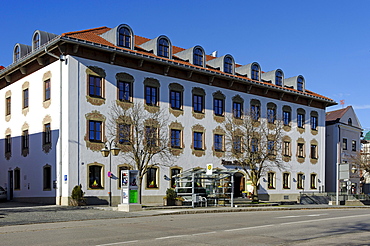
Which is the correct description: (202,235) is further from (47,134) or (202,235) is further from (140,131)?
(47,134)

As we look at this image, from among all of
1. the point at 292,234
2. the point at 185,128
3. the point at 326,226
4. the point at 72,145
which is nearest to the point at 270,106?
the point at 185,128

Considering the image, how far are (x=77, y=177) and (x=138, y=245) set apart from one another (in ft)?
73.5

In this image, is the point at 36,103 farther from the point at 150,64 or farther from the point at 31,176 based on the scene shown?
the point at 150,64

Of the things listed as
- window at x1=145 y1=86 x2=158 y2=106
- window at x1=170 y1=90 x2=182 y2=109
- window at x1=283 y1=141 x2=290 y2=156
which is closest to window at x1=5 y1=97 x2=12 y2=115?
window at x1=145 y1=86 x2=158 y2=106

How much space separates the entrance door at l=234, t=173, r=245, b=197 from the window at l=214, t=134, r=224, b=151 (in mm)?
3899

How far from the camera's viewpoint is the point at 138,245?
11844 millimetres

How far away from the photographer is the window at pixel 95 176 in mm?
34231

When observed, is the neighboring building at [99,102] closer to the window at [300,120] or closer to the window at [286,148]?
the window at [286,148]

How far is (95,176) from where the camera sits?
34.6m

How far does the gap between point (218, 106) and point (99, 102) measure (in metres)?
12.5

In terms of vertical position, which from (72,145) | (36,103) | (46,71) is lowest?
(72,145)

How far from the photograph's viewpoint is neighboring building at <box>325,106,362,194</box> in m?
56.7

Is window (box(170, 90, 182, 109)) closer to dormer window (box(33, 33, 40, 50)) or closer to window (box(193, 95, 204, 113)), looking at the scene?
window (box(193, 95, 204, 113))

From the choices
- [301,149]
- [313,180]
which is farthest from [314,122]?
[313,180]
